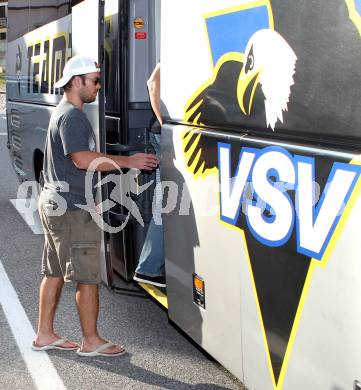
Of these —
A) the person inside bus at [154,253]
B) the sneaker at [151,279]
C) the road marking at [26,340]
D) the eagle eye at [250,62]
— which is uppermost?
the eagle eye at [250,62]

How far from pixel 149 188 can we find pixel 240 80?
207cm

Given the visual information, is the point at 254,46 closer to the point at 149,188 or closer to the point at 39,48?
the point at 149,188

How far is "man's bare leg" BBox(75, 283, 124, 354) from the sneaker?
1.26 ft

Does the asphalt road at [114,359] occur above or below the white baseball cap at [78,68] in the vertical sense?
below

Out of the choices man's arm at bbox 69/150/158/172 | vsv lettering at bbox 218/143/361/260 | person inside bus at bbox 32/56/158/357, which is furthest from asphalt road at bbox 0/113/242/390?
vsv lettering at bbox 218/143/361/260

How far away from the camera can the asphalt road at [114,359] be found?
417 centimetres

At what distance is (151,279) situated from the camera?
4.75m

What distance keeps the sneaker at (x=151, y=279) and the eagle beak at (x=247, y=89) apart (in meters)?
1.93

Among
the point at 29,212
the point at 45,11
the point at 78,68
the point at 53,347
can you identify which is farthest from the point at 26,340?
the point at 29,212

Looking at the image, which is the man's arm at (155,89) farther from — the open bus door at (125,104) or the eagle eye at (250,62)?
the eagle eye at (250,62)

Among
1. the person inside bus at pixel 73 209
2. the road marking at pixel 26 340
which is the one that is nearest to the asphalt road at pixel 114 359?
the road marking at pixel 26 340

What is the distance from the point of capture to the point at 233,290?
132 inches

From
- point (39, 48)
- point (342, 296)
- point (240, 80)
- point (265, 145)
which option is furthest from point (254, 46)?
point (39, 48)

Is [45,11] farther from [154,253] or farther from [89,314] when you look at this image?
[89,314]
